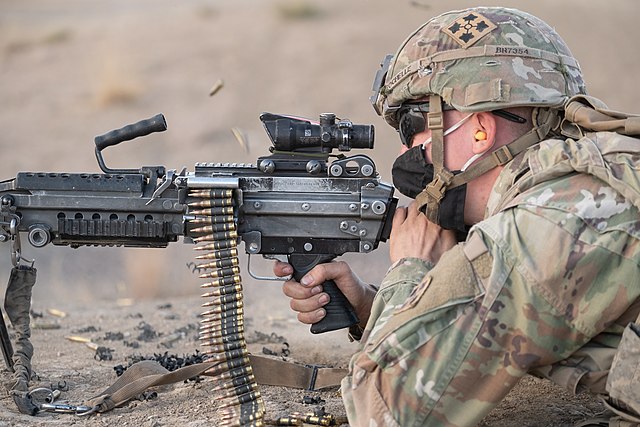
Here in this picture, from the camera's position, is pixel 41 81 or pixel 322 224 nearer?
pixel 322 224

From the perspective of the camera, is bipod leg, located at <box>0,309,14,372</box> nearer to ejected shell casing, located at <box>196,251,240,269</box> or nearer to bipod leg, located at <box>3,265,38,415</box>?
bipod leg, located at <box>3,265,38,415</box>

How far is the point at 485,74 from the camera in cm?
427

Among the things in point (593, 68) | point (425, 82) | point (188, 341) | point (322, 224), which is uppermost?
point (593, 68)

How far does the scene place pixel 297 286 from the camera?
504 cm

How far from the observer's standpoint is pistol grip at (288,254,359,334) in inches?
198

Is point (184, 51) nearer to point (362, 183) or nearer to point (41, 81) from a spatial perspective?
point (41, 81)

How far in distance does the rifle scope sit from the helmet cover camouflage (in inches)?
16.6

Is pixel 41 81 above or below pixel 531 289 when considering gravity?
above

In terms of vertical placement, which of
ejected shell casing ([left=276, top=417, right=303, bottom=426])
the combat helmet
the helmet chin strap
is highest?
the combat helmet

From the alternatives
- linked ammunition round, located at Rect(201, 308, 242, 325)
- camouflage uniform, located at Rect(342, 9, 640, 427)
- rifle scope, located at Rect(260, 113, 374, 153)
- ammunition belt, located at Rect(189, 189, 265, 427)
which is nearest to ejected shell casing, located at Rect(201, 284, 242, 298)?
ammunition belt, located at Rect(189, 189, 265, 427)

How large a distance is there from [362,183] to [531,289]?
5.68 feet

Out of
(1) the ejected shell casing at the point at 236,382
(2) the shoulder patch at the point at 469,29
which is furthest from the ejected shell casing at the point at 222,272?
(2) the shoulder patch at the point at 469,29

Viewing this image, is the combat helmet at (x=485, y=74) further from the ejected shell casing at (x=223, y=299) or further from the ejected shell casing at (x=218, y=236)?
the ejected shell casing at (x=223, y=299)

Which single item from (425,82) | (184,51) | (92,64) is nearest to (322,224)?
(425,82)
